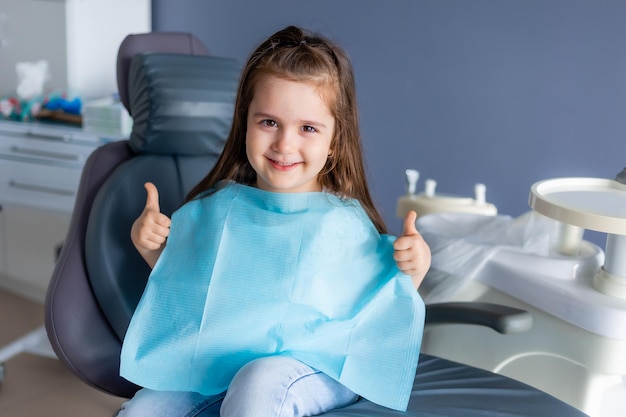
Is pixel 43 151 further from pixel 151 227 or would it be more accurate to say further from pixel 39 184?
pixel 151 227

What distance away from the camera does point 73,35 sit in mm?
2713

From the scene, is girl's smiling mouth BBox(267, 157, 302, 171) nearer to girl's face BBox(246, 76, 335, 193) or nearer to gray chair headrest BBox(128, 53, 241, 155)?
girl's face BBox(246, 76, 335, 193)

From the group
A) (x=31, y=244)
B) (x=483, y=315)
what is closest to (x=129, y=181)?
(x=483, y=315)

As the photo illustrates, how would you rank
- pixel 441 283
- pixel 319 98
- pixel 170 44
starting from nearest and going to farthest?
pixel 319 98 → pixel 441 283 → pixel 170 44

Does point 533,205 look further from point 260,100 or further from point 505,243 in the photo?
point 260,100

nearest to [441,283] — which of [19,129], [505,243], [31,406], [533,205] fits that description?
[505,243]

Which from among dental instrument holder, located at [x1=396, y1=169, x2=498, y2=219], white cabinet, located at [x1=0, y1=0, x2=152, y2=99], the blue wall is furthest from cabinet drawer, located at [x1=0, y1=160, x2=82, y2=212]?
dental instrument holder, located at [x1=396, y1=169, x2=498, y2=219]

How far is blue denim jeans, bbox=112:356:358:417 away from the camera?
3.60ft

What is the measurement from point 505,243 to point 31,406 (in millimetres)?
1432

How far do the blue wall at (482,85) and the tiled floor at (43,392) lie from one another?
109 cm

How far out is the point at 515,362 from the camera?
1.46 meters

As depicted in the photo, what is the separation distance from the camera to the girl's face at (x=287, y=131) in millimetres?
1230

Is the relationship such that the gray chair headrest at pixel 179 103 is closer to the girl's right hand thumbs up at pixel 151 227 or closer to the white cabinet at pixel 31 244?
the girl's right hand thumbs up at pixel 151 227

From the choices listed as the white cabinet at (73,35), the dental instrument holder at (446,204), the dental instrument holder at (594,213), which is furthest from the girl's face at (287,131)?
the white cabinet at (73,35)
